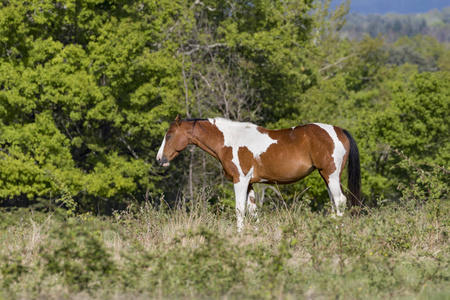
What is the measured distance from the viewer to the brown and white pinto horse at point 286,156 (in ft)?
27.7

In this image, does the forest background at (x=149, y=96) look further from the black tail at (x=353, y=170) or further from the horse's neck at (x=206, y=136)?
the black tail at (x=353, y=170)

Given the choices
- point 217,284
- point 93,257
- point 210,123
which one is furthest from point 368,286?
point 210,123

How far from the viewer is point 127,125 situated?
25516 mm

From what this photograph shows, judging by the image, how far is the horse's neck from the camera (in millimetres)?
8953

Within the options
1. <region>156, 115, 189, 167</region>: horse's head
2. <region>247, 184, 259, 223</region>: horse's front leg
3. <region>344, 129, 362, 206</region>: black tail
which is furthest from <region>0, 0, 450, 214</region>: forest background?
<region>344, 129, 362, 206</region>: black tail

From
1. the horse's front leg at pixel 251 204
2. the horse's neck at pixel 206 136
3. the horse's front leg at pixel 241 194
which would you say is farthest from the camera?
the horse's neck at pixel 206 136

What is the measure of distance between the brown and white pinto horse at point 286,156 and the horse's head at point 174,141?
21.2 inches

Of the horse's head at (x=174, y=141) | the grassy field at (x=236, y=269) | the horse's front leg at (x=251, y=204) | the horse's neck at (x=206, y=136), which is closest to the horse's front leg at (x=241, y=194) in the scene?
the horse's front leg at (x=251, y=204)

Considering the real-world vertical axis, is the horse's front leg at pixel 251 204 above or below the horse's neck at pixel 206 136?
below

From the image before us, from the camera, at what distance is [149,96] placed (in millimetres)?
26391

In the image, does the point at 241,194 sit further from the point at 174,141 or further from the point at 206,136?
the point at 174,141

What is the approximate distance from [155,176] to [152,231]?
20804mm

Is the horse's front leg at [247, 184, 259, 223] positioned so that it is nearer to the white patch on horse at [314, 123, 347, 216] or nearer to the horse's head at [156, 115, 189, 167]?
the white patch on horse at [314, 123, 347, 216]

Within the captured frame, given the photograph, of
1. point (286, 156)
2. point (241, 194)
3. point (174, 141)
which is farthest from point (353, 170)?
point (174, 141)
